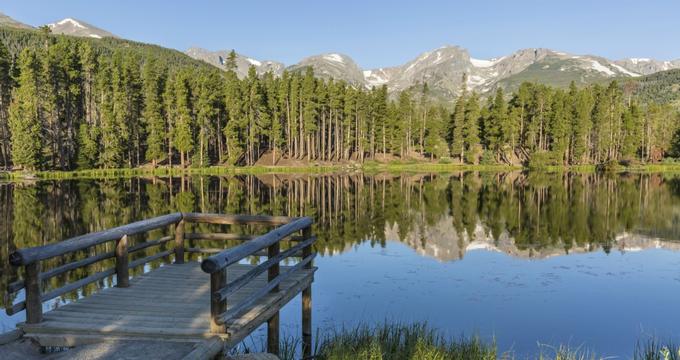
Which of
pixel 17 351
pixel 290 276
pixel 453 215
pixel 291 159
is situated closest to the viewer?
pixel 17 351

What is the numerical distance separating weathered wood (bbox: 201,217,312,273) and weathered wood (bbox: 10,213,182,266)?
2396 millimetres

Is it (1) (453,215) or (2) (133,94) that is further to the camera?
(2) (133,94)

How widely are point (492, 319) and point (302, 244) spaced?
5299mm

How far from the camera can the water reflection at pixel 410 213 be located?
22.5 metres

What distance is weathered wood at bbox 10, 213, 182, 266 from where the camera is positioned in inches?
267

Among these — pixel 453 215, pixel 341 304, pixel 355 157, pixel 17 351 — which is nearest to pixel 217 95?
pixel 355 157

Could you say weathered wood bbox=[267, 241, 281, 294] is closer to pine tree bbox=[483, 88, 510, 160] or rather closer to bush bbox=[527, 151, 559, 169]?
bush bbox=[527, 151, 559, 169]

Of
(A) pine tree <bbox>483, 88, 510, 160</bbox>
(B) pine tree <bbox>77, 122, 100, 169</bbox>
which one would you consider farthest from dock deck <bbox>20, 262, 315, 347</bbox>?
(A) pine tree <bbox>483, 88, 510, 160</bbox>

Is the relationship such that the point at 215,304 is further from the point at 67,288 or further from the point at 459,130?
the point at 459,130

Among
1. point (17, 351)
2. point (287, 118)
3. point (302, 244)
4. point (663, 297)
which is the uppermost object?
point (287, 118)

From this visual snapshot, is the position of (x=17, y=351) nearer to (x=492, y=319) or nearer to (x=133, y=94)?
(x=492, y=319)

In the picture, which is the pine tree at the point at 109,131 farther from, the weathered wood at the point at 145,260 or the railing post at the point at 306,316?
the railing post at the point at 306,316

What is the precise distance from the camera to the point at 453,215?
1241 inches

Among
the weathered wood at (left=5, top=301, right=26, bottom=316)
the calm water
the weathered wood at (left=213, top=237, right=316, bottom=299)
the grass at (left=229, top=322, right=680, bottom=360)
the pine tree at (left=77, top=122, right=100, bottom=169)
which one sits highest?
the pine tree at (left=77, top=122, right=100, bottom=169)
